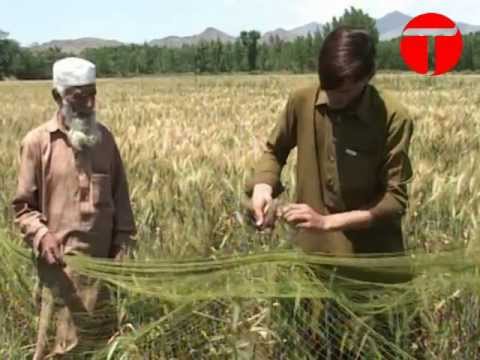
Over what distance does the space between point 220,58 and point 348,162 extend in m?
75.2

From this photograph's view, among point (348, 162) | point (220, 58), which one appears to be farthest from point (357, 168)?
point (220, 58)

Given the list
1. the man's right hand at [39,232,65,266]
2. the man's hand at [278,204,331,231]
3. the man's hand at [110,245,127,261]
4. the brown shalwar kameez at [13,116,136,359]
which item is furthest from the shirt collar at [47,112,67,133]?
Result: the man's hand at [278,204,331,231]

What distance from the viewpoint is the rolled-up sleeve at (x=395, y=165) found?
2334mm

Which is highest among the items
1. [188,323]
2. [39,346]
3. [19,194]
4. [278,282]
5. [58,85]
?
[58,85]

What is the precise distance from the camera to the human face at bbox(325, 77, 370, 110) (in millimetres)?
2227

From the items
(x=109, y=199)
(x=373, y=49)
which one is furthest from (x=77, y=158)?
(x=373, y=49)

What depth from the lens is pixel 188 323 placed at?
2.54 metres

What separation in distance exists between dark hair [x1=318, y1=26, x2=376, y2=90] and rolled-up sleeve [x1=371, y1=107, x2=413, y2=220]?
19 centimetres

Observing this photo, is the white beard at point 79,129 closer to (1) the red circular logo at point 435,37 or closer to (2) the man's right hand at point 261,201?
(2) the man's right hand at point 261,201

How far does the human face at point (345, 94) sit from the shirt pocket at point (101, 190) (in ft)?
2.99

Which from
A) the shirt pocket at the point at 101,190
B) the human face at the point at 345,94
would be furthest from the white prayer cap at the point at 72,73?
the human face at the point at 345,94

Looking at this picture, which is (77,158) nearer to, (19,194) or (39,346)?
(19,194)

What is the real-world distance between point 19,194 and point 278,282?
41.8 inches

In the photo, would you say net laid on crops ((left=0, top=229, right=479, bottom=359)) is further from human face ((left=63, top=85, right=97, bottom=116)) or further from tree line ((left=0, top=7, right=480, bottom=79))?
tree line ((left=0, top=7, right=480, bottom=79))
